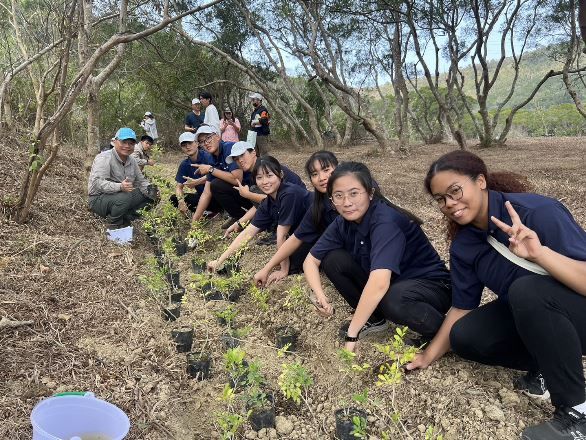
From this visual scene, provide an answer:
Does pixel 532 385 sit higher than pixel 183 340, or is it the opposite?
pixel 183 340

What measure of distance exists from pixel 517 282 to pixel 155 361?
183 cm

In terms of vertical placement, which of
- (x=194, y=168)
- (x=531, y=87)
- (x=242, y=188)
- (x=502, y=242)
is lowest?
(x=502, y=242)

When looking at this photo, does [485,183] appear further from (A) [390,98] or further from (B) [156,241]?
(A) [390,98]

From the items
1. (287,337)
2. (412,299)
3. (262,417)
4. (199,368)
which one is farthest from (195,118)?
(262,417)

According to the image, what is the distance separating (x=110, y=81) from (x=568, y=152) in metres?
13.5

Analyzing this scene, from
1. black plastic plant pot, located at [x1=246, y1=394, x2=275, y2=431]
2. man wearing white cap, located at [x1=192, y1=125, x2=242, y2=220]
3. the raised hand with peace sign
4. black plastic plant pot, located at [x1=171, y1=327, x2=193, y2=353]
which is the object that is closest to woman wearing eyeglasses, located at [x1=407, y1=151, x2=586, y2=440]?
the raised hand with peace sign

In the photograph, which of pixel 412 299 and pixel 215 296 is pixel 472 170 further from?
pixel 215 296

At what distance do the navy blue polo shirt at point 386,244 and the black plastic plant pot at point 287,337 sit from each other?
0.50 meters

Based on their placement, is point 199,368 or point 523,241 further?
point 199,368

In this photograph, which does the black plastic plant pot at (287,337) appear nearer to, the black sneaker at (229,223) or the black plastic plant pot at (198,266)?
the black plastic plant pot at (198,266)

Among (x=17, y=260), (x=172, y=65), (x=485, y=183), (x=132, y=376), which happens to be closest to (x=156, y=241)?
(x=17, y=260)

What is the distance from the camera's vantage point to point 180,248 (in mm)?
4578

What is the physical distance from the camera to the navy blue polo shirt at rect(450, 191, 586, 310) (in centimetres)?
170

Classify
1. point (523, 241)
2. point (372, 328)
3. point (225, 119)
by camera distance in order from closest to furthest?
point (523, 241), point (372, 328), point (225, 119)
